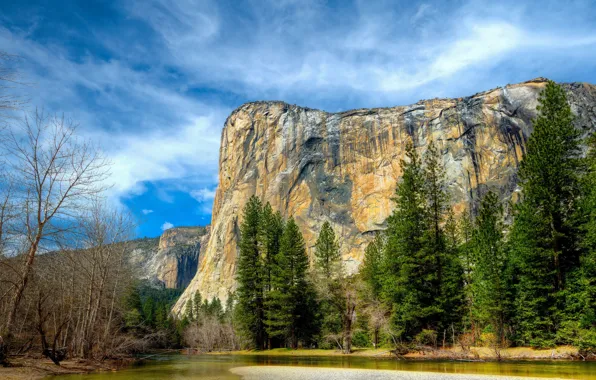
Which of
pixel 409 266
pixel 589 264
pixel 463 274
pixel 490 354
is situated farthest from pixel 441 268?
pixel 589 264

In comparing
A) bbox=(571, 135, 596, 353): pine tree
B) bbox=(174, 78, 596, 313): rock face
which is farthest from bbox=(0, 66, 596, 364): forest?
bbox=(174, 78, 596, 313): rock face

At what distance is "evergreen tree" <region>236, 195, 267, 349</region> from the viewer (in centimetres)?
5509

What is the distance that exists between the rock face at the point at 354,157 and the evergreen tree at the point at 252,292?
216ft

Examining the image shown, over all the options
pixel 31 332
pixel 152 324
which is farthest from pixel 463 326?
pixel 152 324

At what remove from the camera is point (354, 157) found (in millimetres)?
138125

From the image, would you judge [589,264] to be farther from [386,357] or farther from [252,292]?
[252,292]

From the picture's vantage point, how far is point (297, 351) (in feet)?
160

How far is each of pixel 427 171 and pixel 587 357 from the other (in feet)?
77.1

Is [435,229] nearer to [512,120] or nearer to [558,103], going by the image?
[558,103]

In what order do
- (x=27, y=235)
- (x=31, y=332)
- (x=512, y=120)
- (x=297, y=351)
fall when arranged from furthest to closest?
(x=512, y=120)
(x=297, y=351)
(x=31, y=332)
(x=27, y=235)

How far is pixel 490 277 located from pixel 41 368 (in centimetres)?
3295

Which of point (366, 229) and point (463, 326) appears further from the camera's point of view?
point (366, 229)

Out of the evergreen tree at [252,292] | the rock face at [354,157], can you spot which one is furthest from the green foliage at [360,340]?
the rock face at [354,157]

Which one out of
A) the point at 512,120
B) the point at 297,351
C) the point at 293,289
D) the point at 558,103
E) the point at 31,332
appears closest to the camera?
the point at 31,332
